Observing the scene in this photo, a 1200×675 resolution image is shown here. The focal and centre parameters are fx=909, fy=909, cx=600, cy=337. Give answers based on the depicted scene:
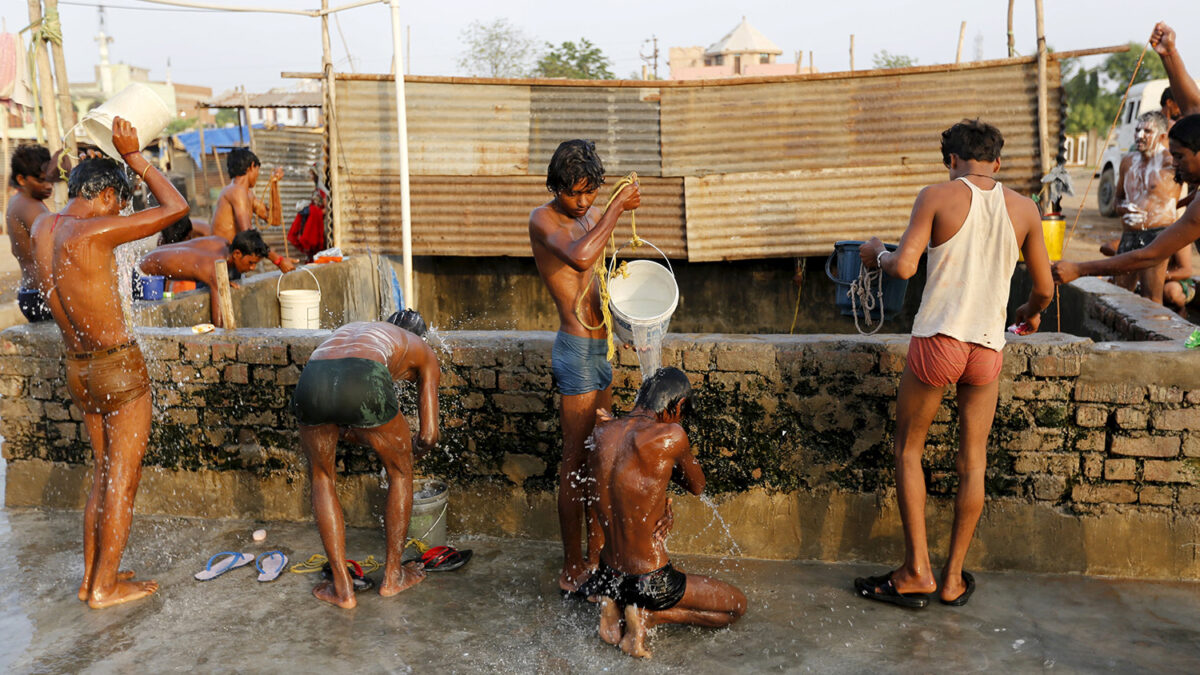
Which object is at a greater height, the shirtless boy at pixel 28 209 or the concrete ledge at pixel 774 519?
the shirtless boy at pixel 28 209

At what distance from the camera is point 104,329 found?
13.3 feet

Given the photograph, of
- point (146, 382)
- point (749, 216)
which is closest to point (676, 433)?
point (146, 382)

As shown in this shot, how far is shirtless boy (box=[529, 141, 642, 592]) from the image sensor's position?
3799 millimetres

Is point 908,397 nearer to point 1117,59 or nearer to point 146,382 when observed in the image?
point 146,382

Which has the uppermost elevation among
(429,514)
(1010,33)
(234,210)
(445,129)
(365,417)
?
(1010,33)

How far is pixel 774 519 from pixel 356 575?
2038 mm

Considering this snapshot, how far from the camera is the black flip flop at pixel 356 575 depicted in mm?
4180

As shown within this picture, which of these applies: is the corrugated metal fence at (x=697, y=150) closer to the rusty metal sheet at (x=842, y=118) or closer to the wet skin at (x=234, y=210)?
the rusty metal sheet at (x=842, y=118)

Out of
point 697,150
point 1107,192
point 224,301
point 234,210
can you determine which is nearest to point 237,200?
point 234,210

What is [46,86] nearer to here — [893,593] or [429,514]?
[429,514]

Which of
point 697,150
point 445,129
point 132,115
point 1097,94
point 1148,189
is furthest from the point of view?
point 1097,94

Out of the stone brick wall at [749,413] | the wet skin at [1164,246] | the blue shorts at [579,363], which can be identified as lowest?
the stone brick wall at [749,413]

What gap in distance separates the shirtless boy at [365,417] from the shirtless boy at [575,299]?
0.63 m

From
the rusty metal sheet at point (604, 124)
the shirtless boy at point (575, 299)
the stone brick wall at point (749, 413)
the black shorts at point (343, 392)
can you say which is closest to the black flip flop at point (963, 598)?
the stone brick wall at point (749, 413)
